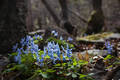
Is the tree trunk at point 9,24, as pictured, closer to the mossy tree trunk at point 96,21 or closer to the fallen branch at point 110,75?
the fallen branch at point 110,75

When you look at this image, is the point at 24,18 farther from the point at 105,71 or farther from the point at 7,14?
the point at 105,71

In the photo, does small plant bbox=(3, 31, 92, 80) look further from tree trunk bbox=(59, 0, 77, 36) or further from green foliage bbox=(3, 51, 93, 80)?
tree trunk bbox=(59, 0, 77, 36)

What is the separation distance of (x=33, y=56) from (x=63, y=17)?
25.3ft

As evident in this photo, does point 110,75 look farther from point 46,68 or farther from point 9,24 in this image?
point 9,24

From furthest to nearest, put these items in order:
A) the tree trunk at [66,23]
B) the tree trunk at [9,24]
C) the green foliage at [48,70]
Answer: the tree trunk at [66,23], the tree trunk at [9,24], the green foliage at [48,70]

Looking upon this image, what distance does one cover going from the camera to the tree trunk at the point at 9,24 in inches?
174

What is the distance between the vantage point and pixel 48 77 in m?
2.26

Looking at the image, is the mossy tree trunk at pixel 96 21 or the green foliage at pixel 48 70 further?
the mossy tree trunk at pixel 96 21

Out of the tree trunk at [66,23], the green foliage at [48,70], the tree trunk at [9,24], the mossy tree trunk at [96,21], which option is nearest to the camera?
the green foliage at [48,70]

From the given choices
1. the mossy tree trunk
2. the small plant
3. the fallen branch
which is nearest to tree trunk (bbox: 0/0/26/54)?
the small plant

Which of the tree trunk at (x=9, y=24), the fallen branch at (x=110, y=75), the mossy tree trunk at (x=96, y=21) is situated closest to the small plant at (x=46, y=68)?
the fallen branch at (x=110, y=75)

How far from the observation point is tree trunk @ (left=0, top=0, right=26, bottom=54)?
441cm

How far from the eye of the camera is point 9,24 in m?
4.52

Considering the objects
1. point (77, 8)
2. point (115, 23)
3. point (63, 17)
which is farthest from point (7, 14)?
point (77, 8)
